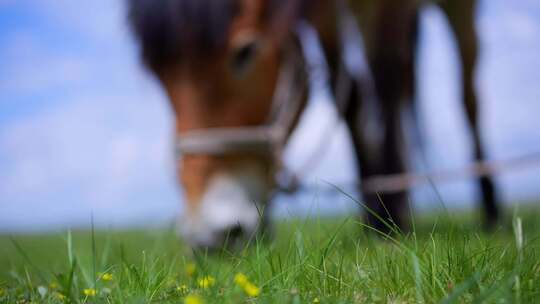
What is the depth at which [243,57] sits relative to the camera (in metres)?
2.57

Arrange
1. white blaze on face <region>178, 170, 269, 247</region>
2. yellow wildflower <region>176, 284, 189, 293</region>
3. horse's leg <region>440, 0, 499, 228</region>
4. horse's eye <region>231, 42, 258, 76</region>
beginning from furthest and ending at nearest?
horse's leg <region>440, 0, 499, 228</region>, horse's eye <region>231, 42, 258, 76</region>, white blaze on face <region>178, 170, 269, 247</region>, yellow wildflower <region>176, 284, 189, 293</region>

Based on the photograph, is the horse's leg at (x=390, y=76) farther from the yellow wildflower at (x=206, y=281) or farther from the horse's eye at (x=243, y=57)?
the yellow wildflower at (x=206, y=281)

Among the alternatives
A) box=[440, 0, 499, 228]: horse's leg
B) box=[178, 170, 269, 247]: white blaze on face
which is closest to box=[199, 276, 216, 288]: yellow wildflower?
box=[178, 170, 269, 247]: white blaze on face

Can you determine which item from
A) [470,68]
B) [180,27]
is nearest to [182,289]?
[180,27]

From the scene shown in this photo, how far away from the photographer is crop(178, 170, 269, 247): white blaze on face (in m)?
2.12

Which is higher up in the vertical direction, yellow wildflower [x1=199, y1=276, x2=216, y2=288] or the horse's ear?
the horse's ear

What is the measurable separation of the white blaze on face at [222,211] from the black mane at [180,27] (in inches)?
23.3

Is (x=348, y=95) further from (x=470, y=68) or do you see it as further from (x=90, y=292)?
(x=90, y=292)

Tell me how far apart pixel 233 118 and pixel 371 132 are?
1174 mm

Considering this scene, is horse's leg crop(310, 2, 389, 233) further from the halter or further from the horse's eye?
the horse's eye

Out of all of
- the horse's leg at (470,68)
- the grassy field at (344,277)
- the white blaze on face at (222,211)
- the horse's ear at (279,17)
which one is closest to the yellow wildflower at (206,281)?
the grassy field at (344,277)

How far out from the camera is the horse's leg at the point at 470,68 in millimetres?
3971

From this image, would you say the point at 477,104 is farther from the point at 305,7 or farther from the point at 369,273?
the point at 369,273

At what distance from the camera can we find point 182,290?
36.2 inches
